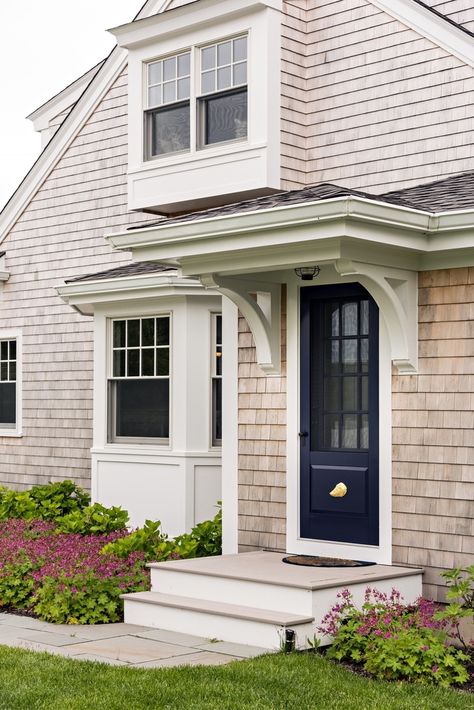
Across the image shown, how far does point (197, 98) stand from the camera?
11.3m

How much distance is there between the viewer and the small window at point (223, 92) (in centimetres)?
1100

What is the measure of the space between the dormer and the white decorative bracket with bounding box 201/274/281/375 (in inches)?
81.8

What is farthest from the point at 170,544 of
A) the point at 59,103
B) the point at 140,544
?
the point at 59,103

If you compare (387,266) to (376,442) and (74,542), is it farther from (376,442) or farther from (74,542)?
(74,542)

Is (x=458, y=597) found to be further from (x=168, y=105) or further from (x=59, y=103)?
(x=59, y=103)

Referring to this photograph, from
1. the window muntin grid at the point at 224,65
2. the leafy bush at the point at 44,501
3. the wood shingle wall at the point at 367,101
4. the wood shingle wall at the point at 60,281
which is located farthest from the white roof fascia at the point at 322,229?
the wood shingle wall at the point at 60,281

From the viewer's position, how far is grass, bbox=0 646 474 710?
231 inches

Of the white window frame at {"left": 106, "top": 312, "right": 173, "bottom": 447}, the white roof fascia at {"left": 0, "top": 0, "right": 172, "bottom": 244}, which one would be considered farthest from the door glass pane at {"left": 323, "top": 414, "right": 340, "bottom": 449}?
the white roof fascia at {"left": 0, "top": 0, "right": 172, "bottom": 244}

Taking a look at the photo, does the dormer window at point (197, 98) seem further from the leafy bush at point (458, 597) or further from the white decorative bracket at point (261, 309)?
the leafy bush at point (458, 597)

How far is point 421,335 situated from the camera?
8.02 m

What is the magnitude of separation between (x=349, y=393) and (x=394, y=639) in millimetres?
2304

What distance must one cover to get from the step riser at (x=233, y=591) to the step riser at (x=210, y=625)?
0.22m

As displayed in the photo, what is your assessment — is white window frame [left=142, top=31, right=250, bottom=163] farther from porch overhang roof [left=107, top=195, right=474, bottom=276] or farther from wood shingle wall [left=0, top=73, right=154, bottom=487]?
porch overhang roof [left=107, top=195, right=474, bottom=276]

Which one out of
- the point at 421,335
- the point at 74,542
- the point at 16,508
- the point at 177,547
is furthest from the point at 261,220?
the point at 16,508
